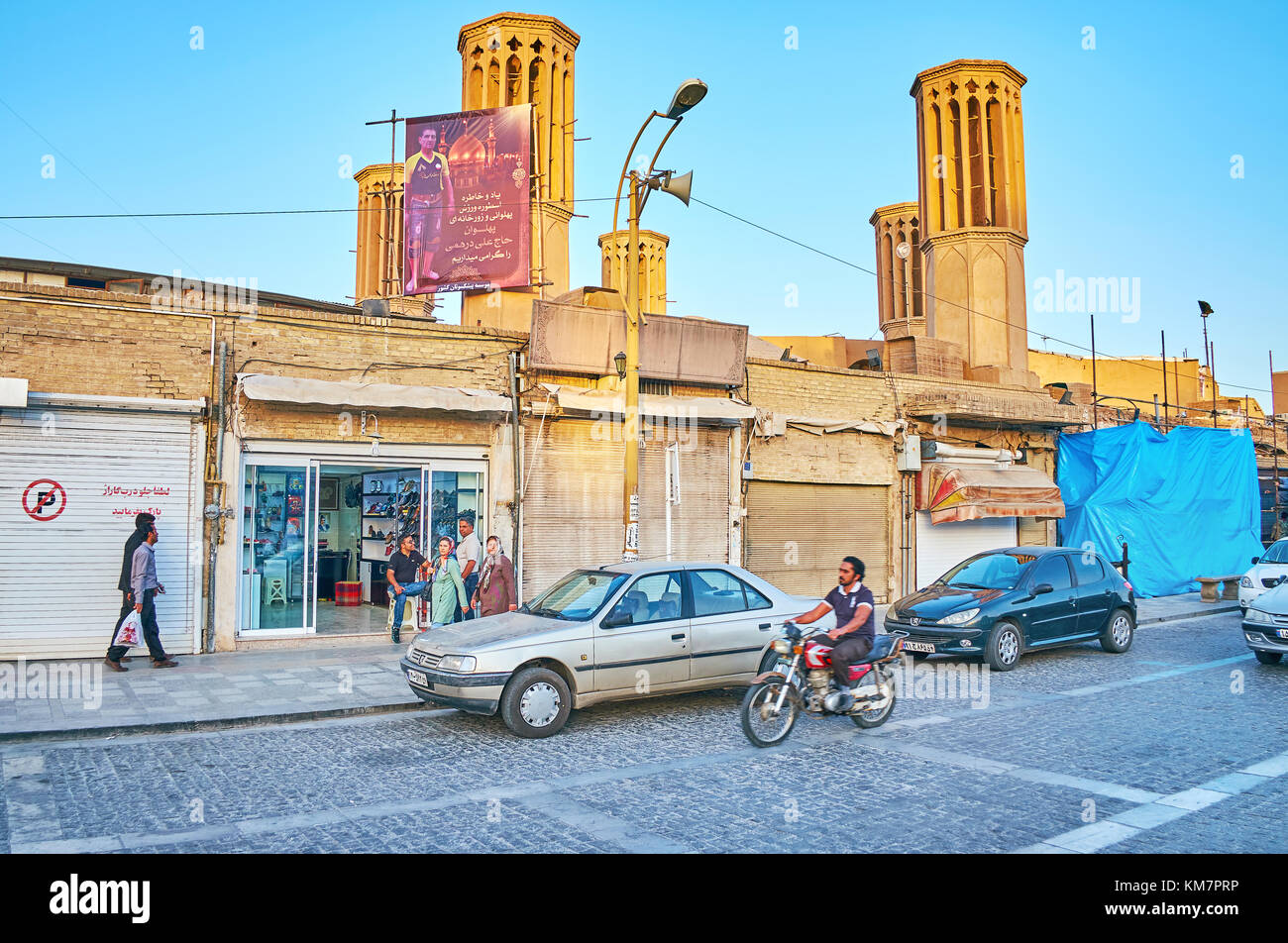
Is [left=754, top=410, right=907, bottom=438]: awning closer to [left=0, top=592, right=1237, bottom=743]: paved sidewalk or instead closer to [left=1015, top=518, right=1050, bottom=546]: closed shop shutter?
[left=1015, top=518, right=1050, bottom=546]: closed shop shutter

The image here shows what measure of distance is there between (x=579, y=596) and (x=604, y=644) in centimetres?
82

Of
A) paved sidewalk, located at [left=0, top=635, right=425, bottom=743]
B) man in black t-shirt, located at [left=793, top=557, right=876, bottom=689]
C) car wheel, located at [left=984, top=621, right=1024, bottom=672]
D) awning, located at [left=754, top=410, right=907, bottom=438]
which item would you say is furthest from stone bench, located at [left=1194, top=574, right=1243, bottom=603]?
paved sidewalk, located at [left=0, top=635, right=425, bottom=743]

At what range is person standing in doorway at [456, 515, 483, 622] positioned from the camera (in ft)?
42.7

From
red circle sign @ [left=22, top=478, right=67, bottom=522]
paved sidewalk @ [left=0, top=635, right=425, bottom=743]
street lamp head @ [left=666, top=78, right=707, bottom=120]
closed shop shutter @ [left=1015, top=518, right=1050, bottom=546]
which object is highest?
street lamp head @ [left=666, top=78, right=707, bottom=120]

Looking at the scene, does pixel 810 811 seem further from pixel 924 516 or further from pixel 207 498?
pixel 924 516

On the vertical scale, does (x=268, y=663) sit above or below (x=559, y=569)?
below

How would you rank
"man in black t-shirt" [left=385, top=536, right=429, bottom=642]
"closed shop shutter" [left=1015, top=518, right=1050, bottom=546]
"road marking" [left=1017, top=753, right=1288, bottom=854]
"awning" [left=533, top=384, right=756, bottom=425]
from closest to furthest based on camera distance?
1. "road marking" [left=1017, top=753, right=1288, bottom=854]
2. "man in black t-shirt" [left=385, top=536, right=429, bottom=642]
3. "awning" [left=533, top=384, right=756, bottom=425]
4. "closed shop shutter" [left=1015, top=518, right=1050, bottom=546]

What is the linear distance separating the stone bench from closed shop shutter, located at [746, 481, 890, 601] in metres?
7.40

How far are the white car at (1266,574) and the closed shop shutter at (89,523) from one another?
1707cm

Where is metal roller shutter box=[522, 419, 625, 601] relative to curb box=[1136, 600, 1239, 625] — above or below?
above

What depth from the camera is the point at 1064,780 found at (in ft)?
22.8

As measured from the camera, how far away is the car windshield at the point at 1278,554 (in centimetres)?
1688

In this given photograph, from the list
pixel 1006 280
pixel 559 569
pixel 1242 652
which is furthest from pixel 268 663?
pixel 1006 280
